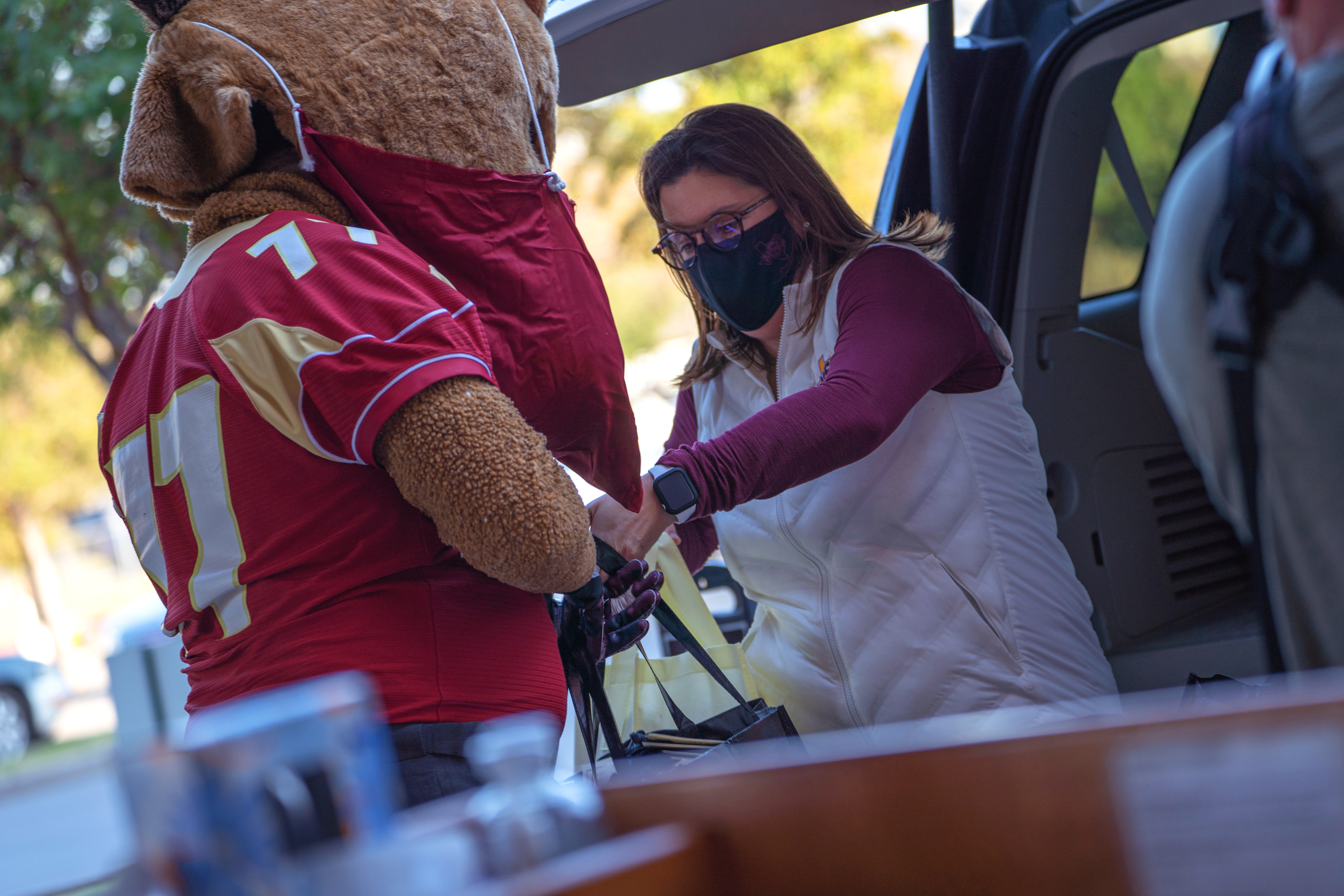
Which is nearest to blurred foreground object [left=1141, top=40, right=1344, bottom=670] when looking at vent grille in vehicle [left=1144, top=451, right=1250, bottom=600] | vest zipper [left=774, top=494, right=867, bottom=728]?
vest zipper [left=774, top=494, right=867, bottom=728]

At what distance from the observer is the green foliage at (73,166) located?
5.04 m

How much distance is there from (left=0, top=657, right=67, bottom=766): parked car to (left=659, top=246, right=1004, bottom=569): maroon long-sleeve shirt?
12899mm

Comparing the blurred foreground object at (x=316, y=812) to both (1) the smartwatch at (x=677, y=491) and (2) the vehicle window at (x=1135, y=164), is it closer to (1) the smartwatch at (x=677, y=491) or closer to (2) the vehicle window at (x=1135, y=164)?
(1) the smartwatch at (x=677, y=491)

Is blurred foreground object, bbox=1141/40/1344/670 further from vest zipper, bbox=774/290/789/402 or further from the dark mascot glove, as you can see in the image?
vest zipper, bbox=774/290/789/402

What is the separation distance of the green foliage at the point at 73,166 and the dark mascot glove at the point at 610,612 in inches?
145

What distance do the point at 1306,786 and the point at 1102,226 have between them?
250 cm

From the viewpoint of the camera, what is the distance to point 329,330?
4.84 feet

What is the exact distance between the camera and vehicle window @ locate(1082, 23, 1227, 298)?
9.73ft

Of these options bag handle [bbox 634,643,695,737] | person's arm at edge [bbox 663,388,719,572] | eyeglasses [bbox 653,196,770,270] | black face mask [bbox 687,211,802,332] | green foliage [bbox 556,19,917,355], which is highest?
green foliage [bbox 556,19,917,355]

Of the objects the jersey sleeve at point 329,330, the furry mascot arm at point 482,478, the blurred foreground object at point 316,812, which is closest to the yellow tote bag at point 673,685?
the furry mascot arm at point 482,478

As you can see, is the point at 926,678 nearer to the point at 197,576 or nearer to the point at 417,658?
the point at 417,658

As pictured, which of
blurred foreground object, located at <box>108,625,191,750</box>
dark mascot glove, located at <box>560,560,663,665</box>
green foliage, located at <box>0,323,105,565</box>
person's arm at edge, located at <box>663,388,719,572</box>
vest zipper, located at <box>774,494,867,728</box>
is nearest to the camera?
dark mascot glove, located at <box>560,560,663,665</box>

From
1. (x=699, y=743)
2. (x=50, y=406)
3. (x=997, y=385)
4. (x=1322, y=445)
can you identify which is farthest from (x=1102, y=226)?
(x=50, y=406)

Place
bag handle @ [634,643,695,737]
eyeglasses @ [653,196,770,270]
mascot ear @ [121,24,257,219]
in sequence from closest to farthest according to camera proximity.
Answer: mascot ear @ [121,24,257,219], bag handle @ [634,643,695,737], eyeglasses @ [653,196,770,270]
